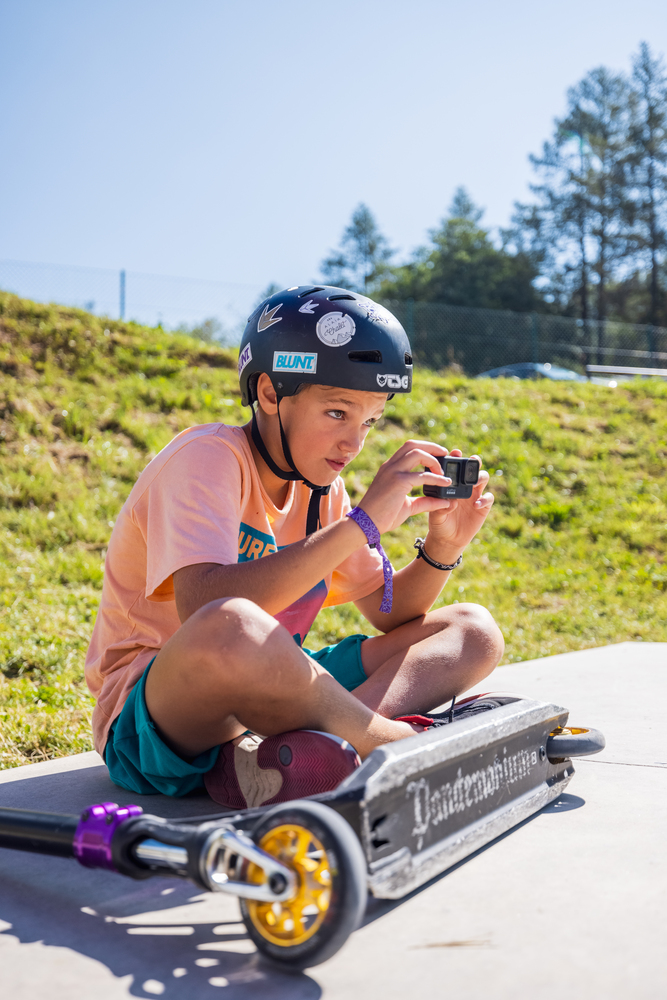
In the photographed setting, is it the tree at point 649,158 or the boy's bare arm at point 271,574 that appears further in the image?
the tree at point 649,158

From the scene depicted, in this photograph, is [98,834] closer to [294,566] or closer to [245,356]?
[294,566]

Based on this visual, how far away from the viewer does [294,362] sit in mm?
2486

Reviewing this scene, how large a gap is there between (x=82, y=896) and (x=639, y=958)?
114 cm

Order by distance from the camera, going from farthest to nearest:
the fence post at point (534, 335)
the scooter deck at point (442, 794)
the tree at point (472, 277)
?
the tree at point (472, 277), the fence post at point (534, 335), the scooter deck at point (442, 794)

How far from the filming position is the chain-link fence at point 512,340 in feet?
63.6

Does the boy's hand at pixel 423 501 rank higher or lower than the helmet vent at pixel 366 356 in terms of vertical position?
lower

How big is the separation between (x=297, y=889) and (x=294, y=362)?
61.7 inches

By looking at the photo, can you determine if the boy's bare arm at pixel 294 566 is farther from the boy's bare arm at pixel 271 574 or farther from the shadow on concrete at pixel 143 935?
the shadow on concrete at pixel 143 935

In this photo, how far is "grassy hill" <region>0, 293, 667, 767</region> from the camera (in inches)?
191

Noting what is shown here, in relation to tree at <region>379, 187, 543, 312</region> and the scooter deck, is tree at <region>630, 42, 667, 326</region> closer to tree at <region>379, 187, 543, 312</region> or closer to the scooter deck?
tree at <region>379, 187, 543, 312</region>

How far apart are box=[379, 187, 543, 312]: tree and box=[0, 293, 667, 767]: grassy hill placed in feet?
117

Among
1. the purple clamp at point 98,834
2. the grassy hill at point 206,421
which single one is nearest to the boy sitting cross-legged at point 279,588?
the purple clamp at point 98,834

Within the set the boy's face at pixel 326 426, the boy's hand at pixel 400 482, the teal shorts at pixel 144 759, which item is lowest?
the teal shorts at pixel 144 759

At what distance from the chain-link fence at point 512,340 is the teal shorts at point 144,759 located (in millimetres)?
14516
